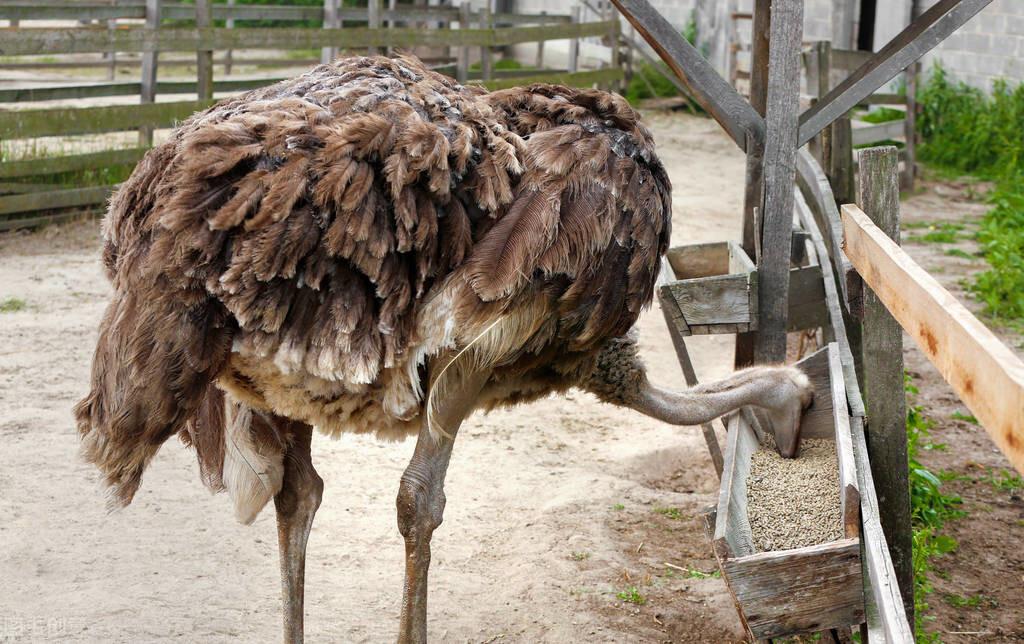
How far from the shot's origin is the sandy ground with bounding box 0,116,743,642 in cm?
406

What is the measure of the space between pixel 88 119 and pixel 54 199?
2.34 feet

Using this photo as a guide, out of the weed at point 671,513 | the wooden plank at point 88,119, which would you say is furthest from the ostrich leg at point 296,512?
the wooden plank at point 88,119

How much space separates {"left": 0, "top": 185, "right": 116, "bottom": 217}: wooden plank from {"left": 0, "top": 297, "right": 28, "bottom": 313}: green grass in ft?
4.92

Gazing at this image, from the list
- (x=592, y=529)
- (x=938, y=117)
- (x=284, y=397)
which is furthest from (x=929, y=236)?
(x=284, y=397)

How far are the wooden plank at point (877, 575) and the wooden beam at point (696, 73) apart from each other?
1.65 meters

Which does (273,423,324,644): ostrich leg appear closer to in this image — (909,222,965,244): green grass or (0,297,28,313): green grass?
(0,297,28,313): green grass

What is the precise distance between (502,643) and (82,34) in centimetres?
708

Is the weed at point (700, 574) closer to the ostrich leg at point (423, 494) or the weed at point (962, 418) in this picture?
the ostrich leg at point (423, 494)

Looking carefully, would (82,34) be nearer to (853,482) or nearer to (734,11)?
(853,482)

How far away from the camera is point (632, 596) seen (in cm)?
427

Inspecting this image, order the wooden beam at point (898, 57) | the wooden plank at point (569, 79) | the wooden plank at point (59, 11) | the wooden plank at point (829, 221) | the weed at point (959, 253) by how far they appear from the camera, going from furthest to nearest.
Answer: the wooden plank at point (569, 79), the wooden plank at point (59, 11), the weed at point (959, 253), the wooden beam at point (898, 57), the wooden plank at point (829, 221)

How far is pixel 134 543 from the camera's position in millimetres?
4523

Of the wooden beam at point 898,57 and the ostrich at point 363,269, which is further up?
the wooden beam at point 898,57

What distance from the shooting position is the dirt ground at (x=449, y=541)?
13.3 ft
